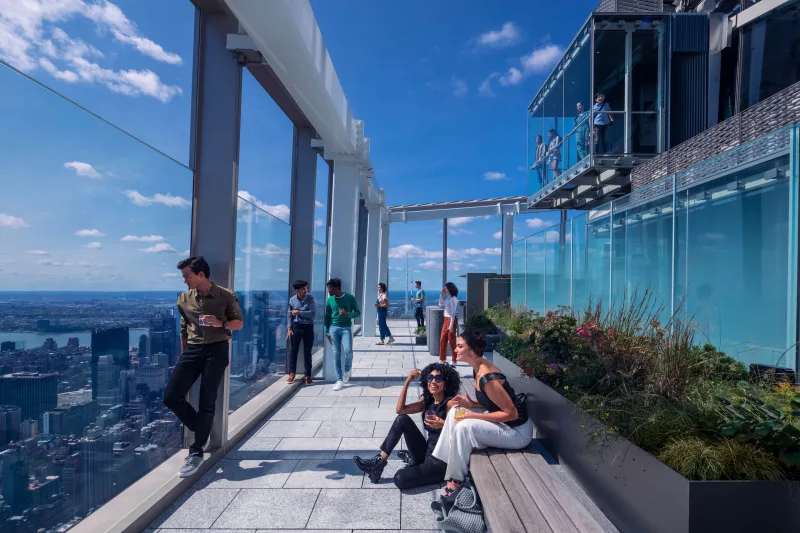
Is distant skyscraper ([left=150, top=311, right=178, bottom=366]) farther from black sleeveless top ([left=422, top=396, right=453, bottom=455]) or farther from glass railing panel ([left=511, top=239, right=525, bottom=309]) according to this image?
glass railing panel ([left=511, top=239, right=525, bottom=309])

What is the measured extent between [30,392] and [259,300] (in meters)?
3.55

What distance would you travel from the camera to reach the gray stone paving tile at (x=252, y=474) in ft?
11.6

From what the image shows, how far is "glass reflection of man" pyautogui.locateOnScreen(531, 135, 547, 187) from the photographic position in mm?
12320

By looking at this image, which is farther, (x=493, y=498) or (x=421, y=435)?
(x=421, y=435)

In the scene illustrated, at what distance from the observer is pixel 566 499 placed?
2.41m

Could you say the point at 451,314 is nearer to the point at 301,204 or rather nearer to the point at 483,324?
the point at 483,324

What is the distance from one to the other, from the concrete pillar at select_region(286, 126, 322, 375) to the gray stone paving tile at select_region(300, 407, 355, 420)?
182 centimetres

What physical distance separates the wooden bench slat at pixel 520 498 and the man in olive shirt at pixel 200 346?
7.33ft

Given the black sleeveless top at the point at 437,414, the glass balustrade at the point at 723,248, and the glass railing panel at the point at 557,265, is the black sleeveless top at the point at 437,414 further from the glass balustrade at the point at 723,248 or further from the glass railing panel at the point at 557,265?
the glass railing panel at the point at 557,265

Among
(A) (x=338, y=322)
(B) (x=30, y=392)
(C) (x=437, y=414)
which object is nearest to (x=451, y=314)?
(A) (x=338, y=322)

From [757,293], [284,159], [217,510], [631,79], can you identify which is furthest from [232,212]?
[631,79]

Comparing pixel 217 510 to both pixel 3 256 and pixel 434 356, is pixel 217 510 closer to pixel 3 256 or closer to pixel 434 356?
pixel 3 256

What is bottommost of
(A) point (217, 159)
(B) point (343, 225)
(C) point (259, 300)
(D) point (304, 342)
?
(D) point (304, 342)

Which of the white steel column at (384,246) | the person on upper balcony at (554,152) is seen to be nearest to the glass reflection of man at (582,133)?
the person on upper balcony at (554,152)
